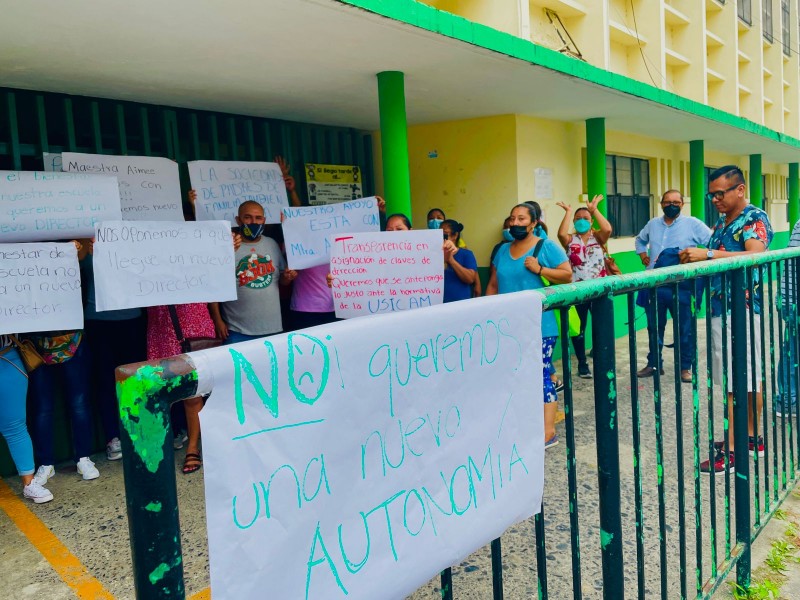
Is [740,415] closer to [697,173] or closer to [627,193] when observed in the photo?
[627,193]

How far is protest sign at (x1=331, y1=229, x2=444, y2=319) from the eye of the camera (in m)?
4.44

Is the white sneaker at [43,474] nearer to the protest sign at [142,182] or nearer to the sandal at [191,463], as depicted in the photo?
the sandal at [191,463]

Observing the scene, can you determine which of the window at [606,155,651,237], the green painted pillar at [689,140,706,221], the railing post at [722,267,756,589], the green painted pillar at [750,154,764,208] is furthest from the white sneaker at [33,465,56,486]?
the green painted pillar at [750,154,764,208]

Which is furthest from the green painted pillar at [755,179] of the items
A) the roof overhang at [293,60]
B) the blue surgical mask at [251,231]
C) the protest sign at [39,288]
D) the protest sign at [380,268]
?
the protest sign at [39,288]

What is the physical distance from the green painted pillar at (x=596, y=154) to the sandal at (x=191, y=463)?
5.90 metres

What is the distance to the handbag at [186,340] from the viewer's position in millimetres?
4400

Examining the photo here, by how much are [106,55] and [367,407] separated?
3.96 metres

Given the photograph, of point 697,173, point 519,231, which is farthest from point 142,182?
point 697,173

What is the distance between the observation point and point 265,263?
487cm

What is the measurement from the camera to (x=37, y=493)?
13.8ft

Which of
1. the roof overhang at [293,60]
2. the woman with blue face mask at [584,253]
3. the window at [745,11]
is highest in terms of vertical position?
the window at [745,11]

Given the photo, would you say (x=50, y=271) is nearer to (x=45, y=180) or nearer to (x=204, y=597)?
(x=45, y=180)

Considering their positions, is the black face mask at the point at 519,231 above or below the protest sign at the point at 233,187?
below

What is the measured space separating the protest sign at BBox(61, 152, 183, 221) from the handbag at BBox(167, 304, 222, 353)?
34.5 inches
